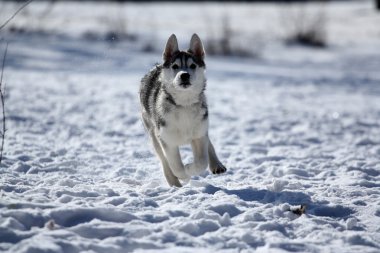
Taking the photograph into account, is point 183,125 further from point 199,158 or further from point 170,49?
point 170,49

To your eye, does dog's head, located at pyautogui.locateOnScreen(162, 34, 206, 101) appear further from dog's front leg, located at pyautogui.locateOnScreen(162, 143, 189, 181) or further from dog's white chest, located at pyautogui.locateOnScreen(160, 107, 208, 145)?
dog's front leg, located at pyautogui.locateOnScreen(162, 143, 189, 181)

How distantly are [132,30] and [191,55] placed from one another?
14.0 meters

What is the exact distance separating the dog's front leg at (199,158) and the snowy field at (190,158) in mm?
140

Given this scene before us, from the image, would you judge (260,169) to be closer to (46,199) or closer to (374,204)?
(374,204)

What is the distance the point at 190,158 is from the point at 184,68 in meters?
1.70

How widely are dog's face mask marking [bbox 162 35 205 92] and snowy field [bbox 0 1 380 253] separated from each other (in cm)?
97

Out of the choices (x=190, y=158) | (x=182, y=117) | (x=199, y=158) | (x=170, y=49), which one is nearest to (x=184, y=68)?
(x=170, y=49)

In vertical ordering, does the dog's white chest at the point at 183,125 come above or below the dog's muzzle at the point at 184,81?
below

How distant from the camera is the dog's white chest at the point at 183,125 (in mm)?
4820

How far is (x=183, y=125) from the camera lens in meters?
4.82

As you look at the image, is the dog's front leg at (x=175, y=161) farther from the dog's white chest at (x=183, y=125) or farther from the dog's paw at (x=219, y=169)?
the dog's paw at (x=219, y=169)

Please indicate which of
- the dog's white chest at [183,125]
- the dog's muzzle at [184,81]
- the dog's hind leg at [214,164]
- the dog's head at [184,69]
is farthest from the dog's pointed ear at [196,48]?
the dog's hind leg at [214,164]

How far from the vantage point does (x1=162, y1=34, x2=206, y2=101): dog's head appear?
4.84m

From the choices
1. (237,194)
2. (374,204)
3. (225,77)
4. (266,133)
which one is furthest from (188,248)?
(225,77)
